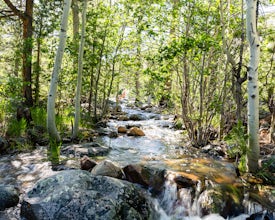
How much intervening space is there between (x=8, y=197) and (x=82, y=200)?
4.23 ft

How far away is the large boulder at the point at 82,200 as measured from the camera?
3529 mm

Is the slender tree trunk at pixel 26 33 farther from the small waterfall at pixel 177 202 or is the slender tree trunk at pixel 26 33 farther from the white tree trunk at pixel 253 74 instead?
the white tree trunk at pixel 253 74

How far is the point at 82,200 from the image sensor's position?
143 inches

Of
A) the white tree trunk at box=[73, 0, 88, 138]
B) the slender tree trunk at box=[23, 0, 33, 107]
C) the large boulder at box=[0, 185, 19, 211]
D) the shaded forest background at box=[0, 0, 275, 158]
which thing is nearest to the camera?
the large boulder at box=[0, 185, 19, 211]

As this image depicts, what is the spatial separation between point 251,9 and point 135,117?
428 inches

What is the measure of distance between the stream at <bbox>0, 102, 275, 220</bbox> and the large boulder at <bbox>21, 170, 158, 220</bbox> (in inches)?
17.0

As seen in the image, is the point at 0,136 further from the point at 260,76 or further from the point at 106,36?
the point at 260,76

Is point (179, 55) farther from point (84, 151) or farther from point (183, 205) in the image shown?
point (183, 205)

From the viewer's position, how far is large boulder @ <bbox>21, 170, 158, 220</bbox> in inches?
139

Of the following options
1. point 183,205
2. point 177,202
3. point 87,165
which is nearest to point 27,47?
point 87,165

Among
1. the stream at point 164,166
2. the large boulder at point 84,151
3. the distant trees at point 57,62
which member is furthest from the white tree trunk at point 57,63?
the stream at point 164,166

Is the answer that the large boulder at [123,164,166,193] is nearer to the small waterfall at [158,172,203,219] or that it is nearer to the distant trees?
the small waterfall at [158,172,203,219]

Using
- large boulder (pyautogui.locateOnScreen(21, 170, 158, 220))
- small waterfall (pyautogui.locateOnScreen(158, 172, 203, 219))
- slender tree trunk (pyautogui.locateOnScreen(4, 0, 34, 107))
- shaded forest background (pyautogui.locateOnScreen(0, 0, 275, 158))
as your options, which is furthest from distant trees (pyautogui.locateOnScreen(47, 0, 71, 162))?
small waterfall (pyautogui.locateOnScreen(158, 172, 203, 219))

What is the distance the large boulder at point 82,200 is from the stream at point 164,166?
1.41ft
